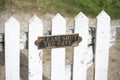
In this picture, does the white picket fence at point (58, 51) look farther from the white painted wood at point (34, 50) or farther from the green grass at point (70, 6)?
the green grass at point (70, 6)

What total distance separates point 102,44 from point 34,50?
0.91m

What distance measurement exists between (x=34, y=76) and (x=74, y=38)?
0.61 metres

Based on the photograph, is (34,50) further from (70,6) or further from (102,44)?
(70,6)

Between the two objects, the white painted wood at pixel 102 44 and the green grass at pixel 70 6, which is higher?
the green grass at pixel 70 6

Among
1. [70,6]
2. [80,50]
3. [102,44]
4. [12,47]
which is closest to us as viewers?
[12,47]

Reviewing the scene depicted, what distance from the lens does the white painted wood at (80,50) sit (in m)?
4.26

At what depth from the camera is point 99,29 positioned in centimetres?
445

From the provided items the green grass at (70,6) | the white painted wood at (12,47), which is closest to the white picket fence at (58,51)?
the white painted wood at (12,47)

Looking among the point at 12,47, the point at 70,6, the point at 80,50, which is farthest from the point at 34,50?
the point at 70,6

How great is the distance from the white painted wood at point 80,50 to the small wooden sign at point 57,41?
0.07 metres

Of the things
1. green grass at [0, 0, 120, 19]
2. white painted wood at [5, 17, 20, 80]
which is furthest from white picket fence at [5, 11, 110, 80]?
green grass at [0, 0, 120, 19]

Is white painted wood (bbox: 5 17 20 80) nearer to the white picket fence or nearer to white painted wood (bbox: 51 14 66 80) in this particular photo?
the white picket fence

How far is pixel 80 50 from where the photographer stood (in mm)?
4348

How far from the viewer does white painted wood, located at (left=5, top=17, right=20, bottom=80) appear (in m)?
3.88
